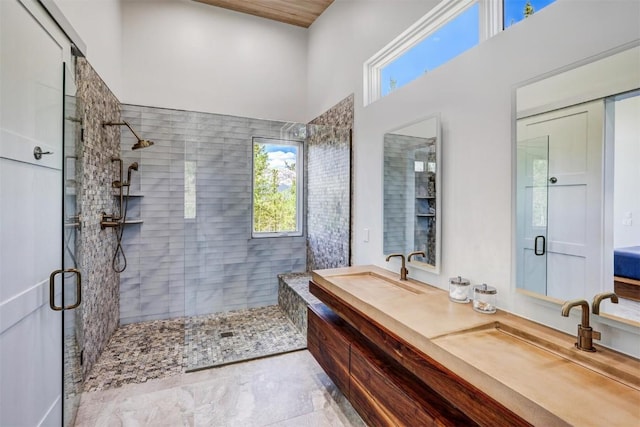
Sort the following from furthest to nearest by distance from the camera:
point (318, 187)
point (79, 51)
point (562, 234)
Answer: point (318, 187) < point (79, 51) < point (562, 234)

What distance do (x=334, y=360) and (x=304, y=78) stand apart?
352cm

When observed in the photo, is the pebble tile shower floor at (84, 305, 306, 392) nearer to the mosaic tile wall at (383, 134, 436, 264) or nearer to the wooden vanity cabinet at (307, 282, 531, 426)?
the wooden vanity cabinet at (307, 282, 531, 426)

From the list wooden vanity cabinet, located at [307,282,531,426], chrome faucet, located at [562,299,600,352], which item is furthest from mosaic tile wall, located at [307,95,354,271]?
chrome faucet, located at [562,299,600,352]

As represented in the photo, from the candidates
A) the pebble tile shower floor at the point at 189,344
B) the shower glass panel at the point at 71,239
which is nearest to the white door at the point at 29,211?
the shower glass panel at the point at 71,239

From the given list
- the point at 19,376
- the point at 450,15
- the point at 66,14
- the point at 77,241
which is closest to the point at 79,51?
the point at 66,14

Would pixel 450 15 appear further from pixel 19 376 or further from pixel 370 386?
pixel 19 376

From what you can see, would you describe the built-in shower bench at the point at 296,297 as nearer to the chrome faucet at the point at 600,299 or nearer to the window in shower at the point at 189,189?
the window in shower at the point at 189,189

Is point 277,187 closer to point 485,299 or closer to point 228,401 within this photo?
point 228,401

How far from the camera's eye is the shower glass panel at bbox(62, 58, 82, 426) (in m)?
1.68

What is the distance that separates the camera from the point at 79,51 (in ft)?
6.52

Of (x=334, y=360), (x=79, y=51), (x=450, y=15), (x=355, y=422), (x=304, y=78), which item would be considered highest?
(x=304, y=78)

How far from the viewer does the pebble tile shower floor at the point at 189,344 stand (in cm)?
239

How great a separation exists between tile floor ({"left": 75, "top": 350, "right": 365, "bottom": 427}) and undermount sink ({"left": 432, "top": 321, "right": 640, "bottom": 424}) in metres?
1.13

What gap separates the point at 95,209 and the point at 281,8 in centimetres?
300
